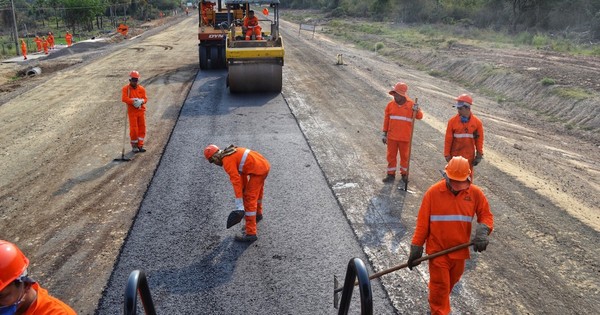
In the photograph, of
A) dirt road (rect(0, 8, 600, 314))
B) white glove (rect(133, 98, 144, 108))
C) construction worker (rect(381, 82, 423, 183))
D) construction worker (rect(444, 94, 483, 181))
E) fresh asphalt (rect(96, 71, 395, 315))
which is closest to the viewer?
fresh asphalt (rect(96, 71, 395, 315))

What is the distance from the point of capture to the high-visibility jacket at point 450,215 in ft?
15.1

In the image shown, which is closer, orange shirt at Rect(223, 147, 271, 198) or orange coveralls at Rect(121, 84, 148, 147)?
orange shirt at Rect(223, 147, 271, 198)

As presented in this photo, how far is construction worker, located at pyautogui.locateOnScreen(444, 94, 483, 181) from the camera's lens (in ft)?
23.3

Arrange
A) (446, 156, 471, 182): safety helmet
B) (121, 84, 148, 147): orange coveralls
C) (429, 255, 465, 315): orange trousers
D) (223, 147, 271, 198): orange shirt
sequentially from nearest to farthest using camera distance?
1. (446, 156, 471, 182): safety helmet
2. (429, 255, 465, 315): orange trousers
3. (223, 147, 271, 198): orange shirt
4. (121, 84, 148, 147): orange coveralls

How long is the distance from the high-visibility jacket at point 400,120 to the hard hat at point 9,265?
6.58 metres

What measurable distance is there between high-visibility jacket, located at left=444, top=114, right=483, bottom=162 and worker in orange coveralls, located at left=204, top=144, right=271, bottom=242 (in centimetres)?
276

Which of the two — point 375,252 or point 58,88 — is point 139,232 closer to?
point 375,252

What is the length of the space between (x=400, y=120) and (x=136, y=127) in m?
5.37

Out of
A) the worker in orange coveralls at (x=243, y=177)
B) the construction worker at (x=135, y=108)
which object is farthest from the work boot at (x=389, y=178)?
the construction worker at (x=135, y=108)

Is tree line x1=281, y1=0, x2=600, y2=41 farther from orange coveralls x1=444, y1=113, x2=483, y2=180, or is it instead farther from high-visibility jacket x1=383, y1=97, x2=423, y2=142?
orange coveralls x1=444, y1=113, x2=483, y2=180

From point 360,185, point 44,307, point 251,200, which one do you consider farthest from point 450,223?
point 360,185

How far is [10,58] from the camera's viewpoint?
24.3 m

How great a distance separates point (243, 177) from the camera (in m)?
6.58

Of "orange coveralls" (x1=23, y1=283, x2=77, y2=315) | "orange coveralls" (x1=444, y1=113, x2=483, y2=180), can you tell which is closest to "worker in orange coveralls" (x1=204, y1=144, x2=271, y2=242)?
"orange coveralls" (x1=444, y1=113, x2=483, y2=180)
